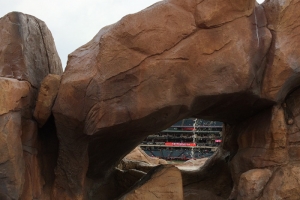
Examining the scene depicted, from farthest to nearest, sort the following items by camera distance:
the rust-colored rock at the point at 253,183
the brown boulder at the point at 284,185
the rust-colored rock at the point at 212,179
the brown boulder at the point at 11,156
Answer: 1. the rust-colored rock at the point at 212,179
2. the rust-colored rock at the point at 253,183
3. the brown boulder at the point at 284,185
4. the brown boulder at the point at 11,156

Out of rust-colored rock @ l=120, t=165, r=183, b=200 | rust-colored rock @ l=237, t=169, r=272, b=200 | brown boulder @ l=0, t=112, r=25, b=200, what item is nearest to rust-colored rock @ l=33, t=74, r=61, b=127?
brown boulder @ l=0, t=112, r=25, b=200

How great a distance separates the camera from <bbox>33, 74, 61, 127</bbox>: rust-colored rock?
3.41 metres

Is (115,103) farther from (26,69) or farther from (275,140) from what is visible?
(275,140)

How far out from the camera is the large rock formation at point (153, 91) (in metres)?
3.12

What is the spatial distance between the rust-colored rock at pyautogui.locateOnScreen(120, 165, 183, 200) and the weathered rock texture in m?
0.88

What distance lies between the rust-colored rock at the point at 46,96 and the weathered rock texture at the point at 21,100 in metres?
0.09

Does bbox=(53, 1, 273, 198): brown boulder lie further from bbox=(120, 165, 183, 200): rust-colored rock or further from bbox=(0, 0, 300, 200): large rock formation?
bbox=(120, 165, 183, 200): rust-colored rock

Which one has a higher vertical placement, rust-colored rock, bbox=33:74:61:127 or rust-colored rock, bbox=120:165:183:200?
rust-colored rock, bbox=33:74:61:127

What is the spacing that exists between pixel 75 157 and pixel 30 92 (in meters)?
0.71

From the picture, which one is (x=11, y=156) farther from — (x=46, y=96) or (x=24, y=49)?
(x=24, y=49)

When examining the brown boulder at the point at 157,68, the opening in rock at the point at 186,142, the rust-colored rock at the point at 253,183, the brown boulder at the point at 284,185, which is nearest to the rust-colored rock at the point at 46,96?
the brown boulder at the point at 157,68

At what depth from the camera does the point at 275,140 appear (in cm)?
355

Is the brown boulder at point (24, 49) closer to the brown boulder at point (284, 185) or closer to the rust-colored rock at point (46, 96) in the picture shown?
the rust-colored rock at point (46, 96)

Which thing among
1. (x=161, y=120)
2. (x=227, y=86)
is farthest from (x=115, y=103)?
(x=227, y=86)
